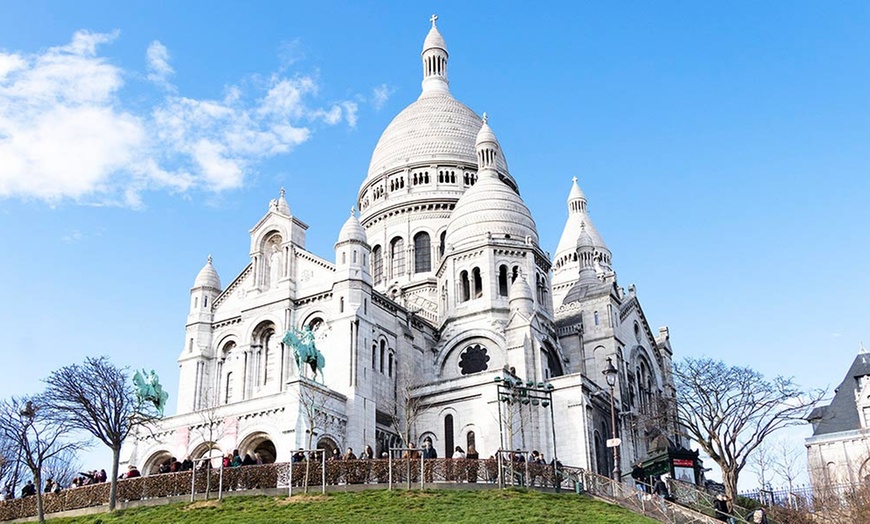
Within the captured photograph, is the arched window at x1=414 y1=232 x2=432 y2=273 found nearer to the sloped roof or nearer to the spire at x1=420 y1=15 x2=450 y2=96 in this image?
the spire at x1=420 y1=15 x2=450 y2=96

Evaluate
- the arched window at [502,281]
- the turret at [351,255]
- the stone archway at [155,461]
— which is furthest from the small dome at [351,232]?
the stone archway at [155,461]

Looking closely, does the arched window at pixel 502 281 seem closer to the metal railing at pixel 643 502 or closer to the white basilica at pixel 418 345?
the white basilica at pixel 418 345

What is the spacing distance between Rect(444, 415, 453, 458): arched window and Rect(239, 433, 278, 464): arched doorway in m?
10.0

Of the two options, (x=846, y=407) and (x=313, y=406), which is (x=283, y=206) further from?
(x=846, y=407)

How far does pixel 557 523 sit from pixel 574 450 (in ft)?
74.8

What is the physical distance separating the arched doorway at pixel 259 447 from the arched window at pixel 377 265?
86.3 feet

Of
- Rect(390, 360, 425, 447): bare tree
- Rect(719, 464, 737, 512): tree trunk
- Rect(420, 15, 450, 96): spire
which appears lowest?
Rect(719, 464, 737, 512): tree trunk

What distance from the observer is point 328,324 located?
5547 centimetres

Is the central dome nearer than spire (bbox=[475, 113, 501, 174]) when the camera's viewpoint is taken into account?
No

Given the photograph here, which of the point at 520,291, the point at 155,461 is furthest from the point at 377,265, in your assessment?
the point at 155,461

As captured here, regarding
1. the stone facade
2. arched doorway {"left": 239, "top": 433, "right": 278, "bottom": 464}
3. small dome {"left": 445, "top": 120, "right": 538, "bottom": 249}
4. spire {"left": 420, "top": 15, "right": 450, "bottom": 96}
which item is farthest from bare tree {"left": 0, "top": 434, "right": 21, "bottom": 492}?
the stone facade

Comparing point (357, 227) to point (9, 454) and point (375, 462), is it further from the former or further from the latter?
point (9, 454)

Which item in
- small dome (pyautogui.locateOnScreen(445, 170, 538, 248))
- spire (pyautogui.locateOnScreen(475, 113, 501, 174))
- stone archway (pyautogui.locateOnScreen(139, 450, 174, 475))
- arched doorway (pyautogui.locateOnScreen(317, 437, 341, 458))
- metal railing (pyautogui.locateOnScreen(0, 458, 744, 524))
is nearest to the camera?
metal railing (pyautogui.locateOnScreen(0, 458, 744, 524))

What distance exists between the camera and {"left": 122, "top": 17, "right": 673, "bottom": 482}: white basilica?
170 feet
